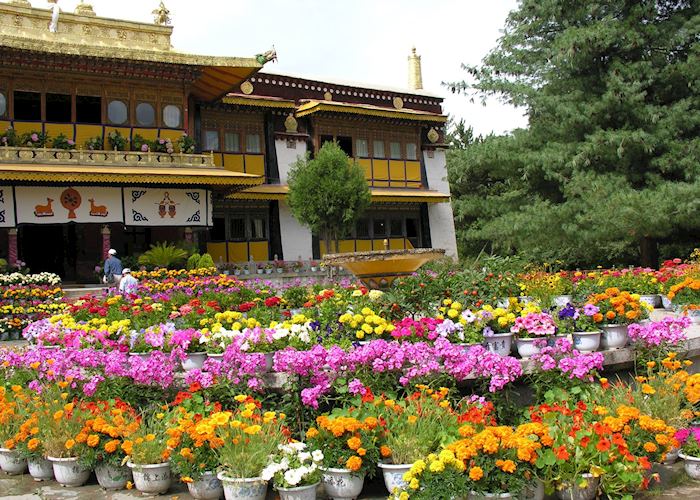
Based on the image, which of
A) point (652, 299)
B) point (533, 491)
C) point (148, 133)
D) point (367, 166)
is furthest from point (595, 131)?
point (533, 491)

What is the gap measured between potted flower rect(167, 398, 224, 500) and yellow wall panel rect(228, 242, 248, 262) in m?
22.7

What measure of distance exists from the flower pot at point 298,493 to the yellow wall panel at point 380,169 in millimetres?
26709

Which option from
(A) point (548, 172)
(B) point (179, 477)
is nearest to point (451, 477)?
(B) point (179, 477)

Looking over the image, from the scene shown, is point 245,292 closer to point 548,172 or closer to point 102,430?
point 102,430

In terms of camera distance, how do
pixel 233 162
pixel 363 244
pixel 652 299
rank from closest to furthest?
1. pixel 652 299
2. pixel 233 162
3. pixel 363 244

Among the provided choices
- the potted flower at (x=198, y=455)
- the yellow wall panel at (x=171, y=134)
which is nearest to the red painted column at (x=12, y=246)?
the yellow wall panel at (x=171, y=134)

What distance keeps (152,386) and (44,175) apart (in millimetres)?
15562

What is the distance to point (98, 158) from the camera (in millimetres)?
21922

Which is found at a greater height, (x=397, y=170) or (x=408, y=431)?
(x=397, y=170)

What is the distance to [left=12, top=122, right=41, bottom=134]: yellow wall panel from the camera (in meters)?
22.2

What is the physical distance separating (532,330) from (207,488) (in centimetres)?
347

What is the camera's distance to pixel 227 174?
22.9m

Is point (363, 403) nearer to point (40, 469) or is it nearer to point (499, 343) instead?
point (499, 343)

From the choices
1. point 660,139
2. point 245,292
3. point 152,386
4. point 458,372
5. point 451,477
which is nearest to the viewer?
point 451,477
